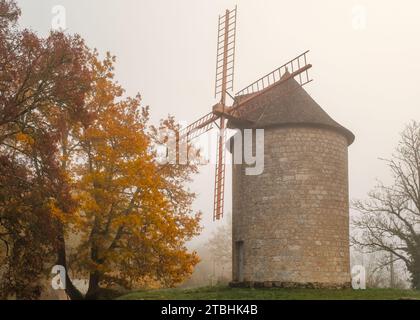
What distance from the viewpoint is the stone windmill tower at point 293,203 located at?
20562 millimetres

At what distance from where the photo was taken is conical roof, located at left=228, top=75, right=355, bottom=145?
21.6 m

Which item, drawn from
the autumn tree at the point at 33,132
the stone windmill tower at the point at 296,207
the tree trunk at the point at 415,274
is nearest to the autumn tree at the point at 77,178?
the autumn tree at the point at 33,132

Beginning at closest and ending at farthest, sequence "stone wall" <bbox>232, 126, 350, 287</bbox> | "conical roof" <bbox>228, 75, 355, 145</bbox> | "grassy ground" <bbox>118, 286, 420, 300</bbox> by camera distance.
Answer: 1. "grassy ground" <bbox>118, 286, 420, 300</bbox>
2. "stone wall" <bbox>232, 126, 350, 287</bbox>
3. "conical roof" <bbox>228, 75, 355, 145</bbox>

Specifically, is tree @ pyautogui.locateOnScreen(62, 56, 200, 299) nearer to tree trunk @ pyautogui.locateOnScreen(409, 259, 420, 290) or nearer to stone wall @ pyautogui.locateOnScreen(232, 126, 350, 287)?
stone wall @ pyautogui.locateOnScreen(232, 126, 350, 287)

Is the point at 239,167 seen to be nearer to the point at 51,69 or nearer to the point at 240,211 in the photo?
the point at 240,211

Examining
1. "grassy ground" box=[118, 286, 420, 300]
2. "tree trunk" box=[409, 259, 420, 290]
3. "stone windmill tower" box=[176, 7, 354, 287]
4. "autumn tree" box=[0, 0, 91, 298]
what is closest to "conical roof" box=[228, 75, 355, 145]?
"stone windmill tower" box=[176, 7, 354, 287]

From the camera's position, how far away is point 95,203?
1992cm

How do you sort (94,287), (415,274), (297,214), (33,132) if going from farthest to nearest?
(415,274)
(94,287)
(297,214)
(33,132)

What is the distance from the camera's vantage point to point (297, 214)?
20.8 metres

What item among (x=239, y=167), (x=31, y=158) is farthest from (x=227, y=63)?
(x=31, y=158)

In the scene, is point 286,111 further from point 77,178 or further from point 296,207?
point 77,178

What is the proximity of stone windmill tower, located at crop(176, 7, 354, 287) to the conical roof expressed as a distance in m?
0.04

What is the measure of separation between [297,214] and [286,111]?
4580 mm

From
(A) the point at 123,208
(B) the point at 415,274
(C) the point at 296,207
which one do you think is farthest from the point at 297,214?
(B) the point at 415,274
